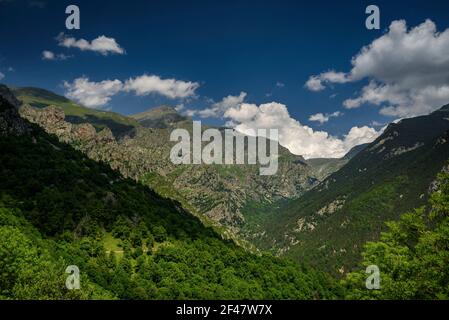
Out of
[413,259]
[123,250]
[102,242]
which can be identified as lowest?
[123,250]

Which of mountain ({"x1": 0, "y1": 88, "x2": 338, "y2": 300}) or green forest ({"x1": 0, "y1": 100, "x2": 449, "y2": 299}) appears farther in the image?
mountain ({"x1": 0, "y1": 88, "x2": 338, "y2": 300})

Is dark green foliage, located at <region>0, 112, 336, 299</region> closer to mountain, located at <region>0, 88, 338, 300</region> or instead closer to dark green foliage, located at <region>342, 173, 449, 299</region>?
mountain, located at <region>0, 88, 338, 300</region>

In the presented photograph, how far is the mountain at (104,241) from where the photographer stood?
10669 cm

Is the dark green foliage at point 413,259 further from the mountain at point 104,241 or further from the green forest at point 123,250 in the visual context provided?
the mountain at point 104,241

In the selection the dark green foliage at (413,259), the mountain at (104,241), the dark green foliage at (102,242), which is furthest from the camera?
the mountain at (104,241)

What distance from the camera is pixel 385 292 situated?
34.9 metres

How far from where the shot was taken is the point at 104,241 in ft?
449

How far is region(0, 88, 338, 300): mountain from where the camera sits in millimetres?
106688

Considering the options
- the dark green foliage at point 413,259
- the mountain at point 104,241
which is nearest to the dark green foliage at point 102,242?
the mountain at point 104,241

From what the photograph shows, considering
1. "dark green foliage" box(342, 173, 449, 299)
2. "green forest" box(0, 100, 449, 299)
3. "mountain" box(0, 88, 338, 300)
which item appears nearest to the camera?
"dark green foliage" box(342, 173, 449, 299)

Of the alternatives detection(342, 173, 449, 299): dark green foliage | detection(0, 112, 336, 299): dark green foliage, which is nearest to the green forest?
detection(342, 173, 449, 299): dark green foliage

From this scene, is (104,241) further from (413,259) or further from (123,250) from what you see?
(413,259)

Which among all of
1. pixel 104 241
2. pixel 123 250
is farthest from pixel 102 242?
pixel 123 250
